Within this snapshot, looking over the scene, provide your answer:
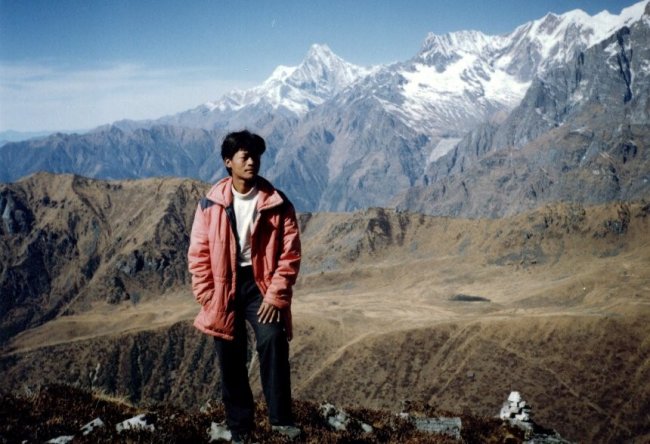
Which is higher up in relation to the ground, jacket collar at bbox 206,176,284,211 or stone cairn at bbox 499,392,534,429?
jacket collar at bbox 206,176,284,211

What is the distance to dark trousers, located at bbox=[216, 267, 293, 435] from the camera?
24.6 feet

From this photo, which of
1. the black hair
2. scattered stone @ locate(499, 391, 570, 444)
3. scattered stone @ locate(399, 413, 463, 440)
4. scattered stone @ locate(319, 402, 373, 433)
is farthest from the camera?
scattered stone @ locate(499, 391, 570, 444)

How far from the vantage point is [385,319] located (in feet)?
287

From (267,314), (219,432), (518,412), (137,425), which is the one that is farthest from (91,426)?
(518,412)

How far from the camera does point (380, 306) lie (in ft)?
324

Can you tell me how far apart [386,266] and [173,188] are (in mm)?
87070

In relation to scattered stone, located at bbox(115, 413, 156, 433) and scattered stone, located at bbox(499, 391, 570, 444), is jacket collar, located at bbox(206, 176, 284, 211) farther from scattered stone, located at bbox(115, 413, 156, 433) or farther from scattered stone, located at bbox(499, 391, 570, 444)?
scattered stone, located at bbox(499, 391, 570, 444)

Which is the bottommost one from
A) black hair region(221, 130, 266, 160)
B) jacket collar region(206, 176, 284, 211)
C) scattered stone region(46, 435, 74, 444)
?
scattered stone region(46, 435, 74, 444)

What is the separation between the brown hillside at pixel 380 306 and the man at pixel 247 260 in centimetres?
989

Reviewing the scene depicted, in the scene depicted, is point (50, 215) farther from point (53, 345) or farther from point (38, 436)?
point (38, 436)

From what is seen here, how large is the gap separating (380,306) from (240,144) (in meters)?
93.7

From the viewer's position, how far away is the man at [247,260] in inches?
289

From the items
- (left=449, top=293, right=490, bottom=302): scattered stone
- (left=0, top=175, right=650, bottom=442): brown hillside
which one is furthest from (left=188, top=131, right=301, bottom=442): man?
(left=449, top=293, right=490, bottom=302): scattered stone

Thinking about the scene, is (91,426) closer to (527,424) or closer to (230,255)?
(230,255)
